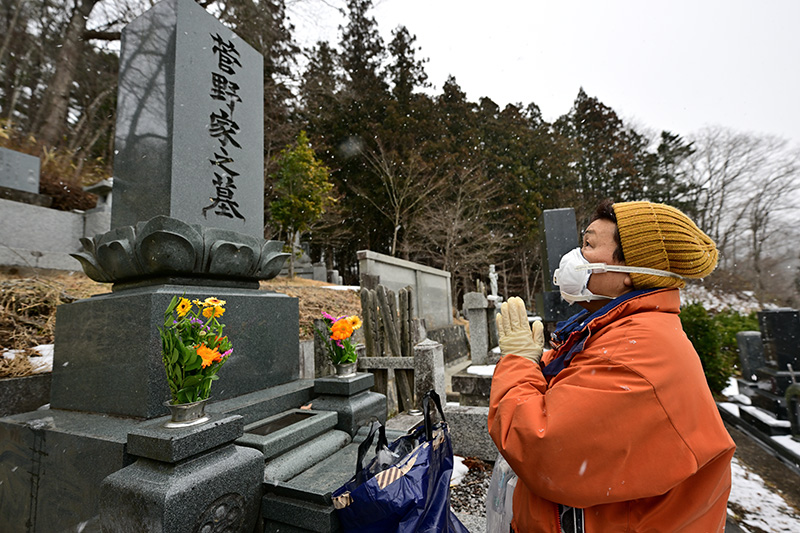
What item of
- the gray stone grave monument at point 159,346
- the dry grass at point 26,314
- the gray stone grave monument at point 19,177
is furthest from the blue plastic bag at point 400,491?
the gray stone grave monument at point 19,177

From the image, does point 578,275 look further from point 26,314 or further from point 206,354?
point 26,314

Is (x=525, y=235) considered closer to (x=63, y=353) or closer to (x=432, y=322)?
(x=432, y=322)

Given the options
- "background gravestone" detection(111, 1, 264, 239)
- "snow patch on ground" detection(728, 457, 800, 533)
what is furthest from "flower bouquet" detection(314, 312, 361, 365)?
"snow patch on ground" detection(728, 457, 800, 533)

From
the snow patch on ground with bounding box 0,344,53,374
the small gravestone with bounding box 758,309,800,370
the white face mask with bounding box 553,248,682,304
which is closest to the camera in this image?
the white face mask with bounding box 553,248,682,304

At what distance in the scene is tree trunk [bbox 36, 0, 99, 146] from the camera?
976 centimetres

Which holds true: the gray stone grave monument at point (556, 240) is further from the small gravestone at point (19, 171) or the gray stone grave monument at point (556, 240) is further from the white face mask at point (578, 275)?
the small gravestone at point (19, 171)

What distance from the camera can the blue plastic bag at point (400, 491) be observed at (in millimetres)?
1562

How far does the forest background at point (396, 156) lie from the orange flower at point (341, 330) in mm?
8806

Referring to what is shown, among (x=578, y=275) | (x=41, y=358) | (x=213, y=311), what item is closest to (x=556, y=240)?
(x=578, y=275)

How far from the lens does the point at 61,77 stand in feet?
32.3

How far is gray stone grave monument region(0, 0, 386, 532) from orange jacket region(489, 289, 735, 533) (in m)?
1.34

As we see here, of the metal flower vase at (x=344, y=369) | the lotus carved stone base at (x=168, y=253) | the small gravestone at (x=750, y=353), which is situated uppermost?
the lotus carved stone base at (x=168, y=253)

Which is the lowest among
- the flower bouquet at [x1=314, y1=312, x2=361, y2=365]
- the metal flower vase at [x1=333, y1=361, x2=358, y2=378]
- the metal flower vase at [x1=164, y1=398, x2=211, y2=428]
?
the metal flower vase at [x1=333, y1=361, x2=358, y2=378]

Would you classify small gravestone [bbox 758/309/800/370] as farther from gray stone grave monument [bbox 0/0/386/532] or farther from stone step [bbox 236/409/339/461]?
stone step [bbox 236/409/339/461]
